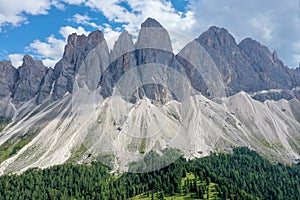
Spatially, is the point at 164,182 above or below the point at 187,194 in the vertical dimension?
above

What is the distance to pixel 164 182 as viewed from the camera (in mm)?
125125

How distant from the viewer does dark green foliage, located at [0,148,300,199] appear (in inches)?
4764

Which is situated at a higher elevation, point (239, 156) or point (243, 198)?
point (239, 156)

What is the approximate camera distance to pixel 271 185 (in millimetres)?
150375

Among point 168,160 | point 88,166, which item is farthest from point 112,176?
point 168,160

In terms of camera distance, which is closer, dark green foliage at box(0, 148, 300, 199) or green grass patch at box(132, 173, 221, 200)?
green grass patch at box(132, 173, 221, 200)

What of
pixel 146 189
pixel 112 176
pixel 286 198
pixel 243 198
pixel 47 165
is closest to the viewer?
pixel 243 198

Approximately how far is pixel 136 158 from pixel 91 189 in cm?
5354

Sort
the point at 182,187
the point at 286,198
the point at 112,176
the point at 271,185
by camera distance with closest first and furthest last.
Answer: the point at 182,187 < the point at 286,198 < the point at 271,185 < the point at 112,176

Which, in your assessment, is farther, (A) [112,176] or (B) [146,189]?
(A) [112,176]

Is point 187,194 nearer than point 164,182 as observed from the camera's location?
Yes

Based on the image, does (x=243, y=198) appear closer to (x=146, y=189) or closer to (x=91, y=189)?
(x=146, y=189)

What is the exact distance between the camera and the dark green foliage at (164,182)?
121 metres

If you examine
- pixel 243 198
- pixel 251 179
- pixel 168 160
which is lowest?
pixel 243 198
